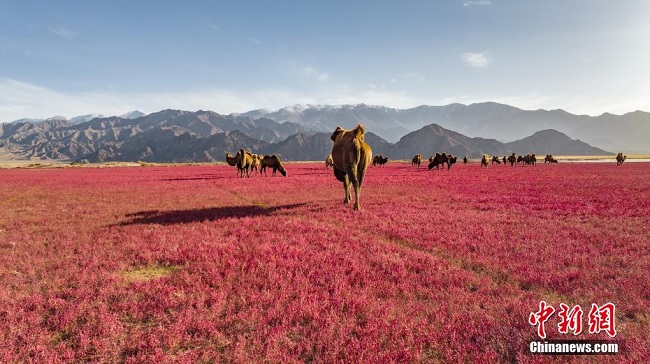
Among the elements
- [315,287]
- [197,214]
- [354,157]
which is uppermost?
[354,157]

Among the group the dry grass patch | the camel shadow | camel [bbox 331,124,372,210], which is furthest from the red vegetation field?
camel [bbox 331,124,372,210]

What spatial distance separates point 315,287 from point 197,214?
39.3ft

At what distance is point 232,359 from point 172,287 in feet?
11.1

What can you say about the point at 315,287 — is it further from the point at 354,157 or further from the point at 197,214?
the point at 197,214

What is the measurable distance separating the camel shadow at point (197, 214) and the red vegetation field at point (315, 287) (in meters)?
0.82

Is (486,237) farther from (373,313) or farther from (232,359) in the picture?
(232,359)

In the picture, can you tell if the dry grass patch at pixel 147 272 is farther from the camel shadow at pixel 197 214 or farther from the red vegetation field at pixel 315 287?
the camel shadow at pixel 197 214

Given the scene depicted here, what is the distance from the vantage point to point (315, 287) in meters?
7.28

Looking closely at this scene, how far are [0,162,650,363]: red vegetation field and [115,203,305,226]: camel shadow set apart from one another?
2.70ft

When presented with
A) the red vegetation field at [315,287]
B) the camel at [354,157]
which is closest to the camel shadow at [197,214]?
the red vegetation field at [315,287]

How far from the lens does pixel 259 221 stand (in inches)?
584

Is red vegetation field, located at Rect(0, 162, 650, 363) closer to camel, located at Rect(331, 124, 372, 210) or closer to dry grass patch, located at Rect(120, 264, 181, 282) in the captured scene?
dry grass patch, located at Rect(120, 264, 181, 282)

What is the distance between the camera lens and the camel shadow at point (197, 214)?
1551 centimetres

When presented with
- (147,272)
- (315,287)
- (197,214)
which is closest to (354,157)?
(197,214)
